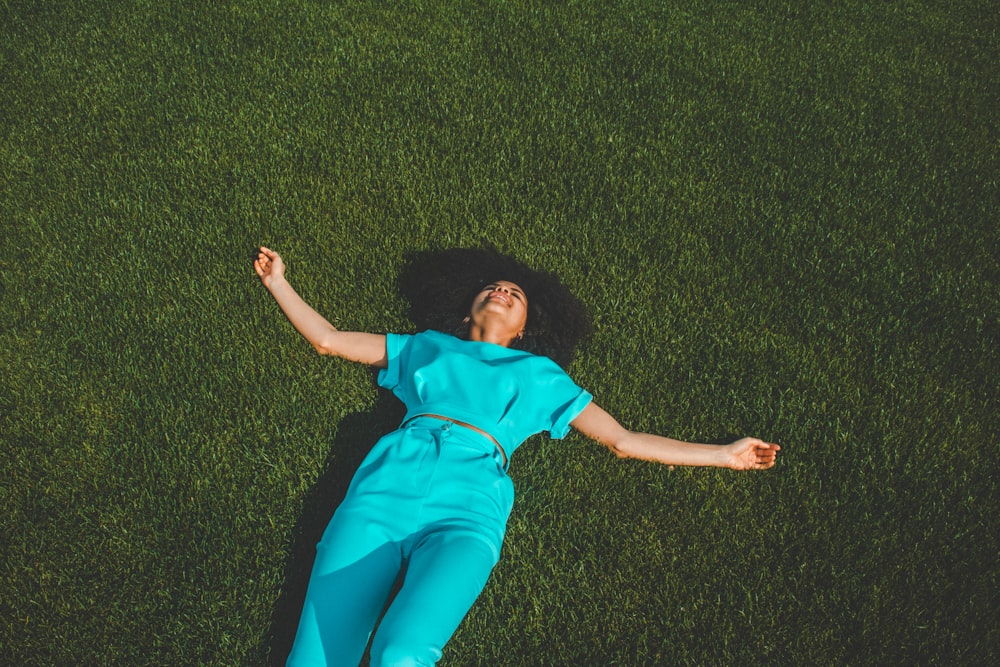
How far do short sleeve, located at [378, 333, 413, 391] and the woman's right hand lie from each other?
103 centimetres

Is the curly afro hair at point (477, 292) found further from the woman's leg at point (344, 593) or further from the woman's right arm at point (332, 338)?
the woman's leg at point (344, 593)

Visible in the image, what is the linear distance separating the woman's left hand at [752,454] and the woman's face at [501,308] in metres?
1.47

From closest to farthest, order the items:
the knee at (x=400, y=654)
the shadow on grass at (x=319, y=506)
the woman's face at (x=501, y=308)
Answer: the knee at (x=400, y=654)
the shadow on grass at (x=319, y=506)
the woman's face at (x=501, y=308)

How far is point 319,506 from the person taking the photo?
12.7 feet

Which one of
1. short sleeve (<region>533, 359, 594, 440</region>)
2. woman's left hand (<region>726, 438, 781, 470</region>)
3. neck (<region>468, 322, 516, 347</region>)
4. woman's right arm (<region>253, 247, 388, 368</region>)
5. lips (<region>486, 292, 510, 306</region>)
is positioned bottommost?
woman's left hand (<region>726, 438, 781, 470</region>)

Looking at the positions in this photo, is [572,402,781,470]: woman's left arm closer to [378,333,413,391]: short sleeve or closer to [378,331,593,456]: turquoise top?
[378,331,593,456]: turquoise top

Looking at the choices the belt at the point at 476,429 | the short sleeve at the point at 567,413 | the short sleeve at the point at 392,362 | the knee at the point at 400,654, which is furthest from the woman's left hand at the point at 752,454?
the knee at the point at 400,654

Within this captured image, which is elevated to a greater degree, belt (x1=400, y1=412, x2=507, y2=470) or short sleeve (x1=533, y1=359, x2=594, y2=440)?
short sleeve (x1=533, y1=359, x2=594, y2=440)

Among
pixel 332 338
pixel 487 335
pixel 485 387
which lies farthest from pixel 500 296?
pixel 332 338

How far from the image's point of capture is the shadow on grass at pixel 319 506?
3.46 meters

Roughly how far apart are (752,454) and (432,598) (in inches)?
87.3

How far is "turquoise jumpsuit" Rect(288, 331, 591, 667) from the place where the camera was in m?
2.93

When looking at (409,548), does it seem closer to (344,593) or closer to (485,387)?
(344,593)

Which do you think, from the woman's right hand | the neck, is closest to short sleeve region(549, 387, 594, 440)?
the neck
